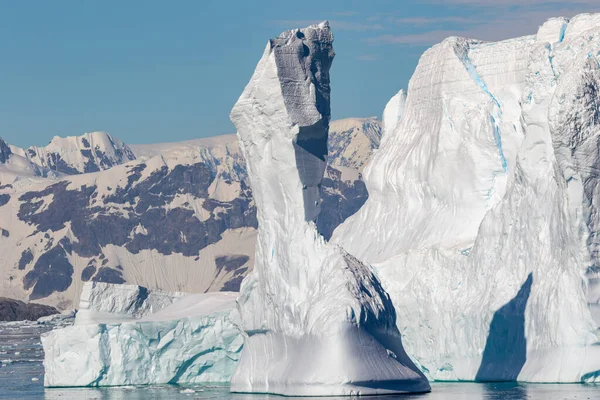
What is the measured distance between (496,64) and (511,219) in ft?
48.7

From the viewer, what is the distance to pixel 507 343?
52.1 meters

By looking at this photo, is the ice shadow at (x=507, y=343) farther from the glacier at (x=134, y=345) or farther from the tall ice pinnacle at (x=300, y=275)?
the glacier at (x=134, y=345)

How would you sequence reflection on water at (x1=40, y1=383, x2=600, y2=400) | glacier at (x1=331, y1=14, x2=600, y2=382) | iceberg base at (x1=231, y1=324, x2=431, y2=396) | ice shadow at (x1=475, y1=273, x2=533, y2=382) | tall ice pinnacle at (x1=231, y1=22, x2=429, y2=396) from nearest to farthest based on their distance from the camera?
iceberg base at (x1=231, y1=324, x2=431, y2=396) < tall ice pinnacle at (x1=231, y1=22, x2=429, y2=396) < reflection on water at (x1=40, y1=383, x2=600, y2=400) < glacier at (x1=331, y1=14, x2=600, y2=382) < ice shadow at (x1=475, y1=273, x2=533, y2=382)

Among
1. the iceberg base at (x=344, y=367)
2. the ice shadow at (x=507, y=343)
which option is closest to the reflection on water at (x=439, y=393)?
the iceberg base at (x=344, y=367)

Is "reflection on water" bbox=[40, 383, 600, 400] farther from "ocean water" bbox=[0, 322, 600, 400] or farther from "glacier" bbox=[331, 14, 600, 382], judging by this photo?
"glacier" bbox=[331, 14, 600, 382]

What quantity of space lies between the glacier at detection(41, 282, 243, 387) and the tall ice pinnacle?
5808 mm

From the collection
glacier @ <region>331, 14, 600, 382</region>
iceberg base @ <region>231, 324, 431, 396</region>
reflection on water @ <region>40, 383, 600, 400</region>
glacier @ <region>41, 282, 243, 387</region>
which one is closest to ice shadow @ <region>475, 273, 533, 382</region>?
glacier @ <region>331, 14, 600, 382</region>

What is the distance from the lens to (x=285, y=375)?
4441 centimetres

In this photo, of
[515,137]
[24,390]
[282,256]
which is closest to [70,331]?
[24,390]

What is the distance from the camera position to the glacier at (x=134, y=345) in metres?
55.0

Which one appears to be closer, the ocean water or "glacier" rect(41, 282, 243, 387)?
the ocean water

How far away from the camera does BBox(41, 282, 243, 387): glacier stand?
2165 inches

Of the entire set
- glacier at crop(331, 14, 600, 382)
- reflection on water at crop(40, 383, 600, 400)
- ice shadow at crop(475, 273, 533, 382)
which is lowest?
reflection on water at crop(40, 383, 600, 400)

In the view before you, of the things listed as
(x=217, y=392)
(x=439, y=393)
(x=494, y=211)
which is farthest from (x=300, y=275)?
(x=494, y=211)
